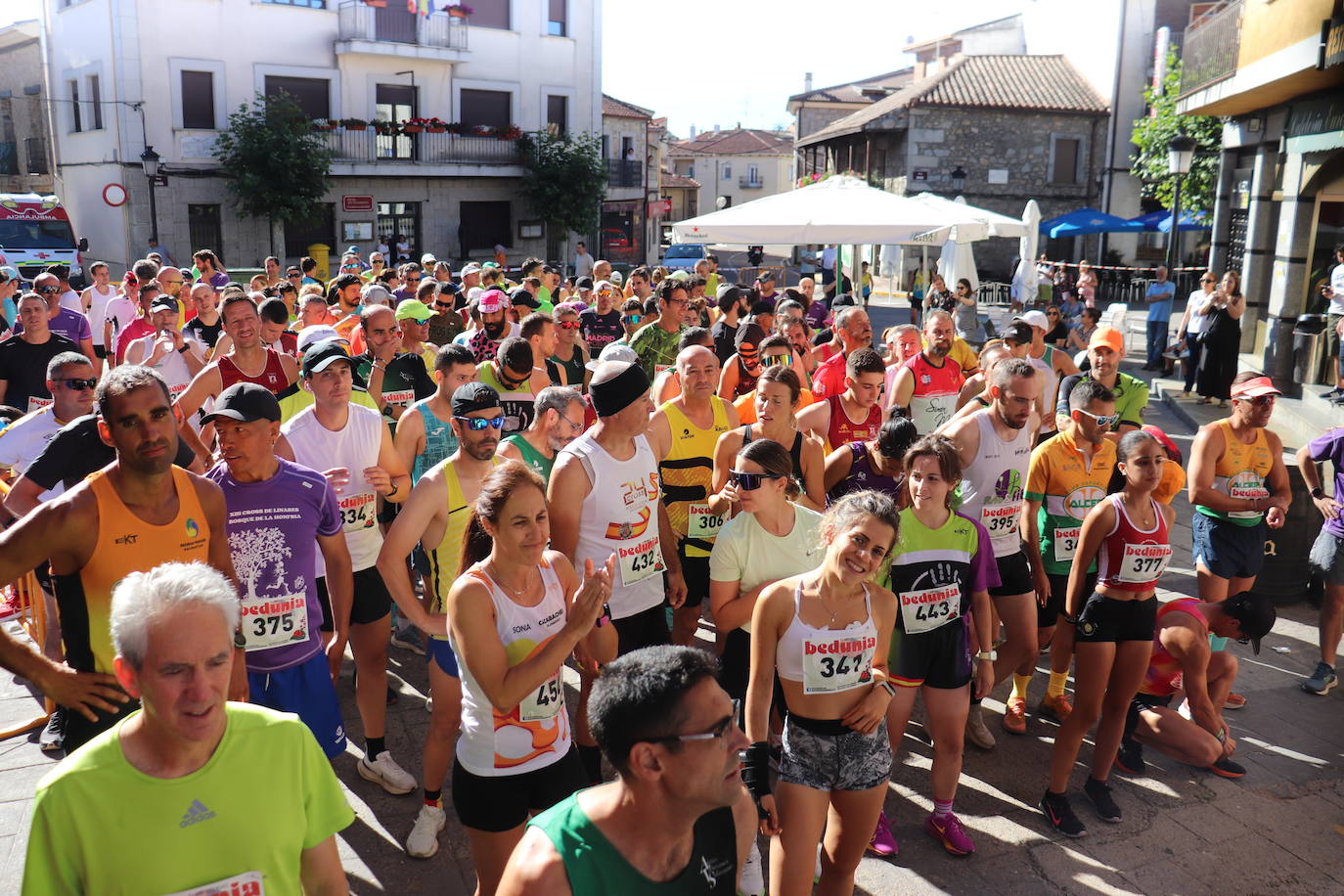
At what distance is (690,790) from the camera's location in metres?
2.16

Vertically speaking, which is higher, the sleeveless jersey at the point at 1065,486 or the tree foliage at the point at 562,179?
the tree foliage at the point at 562,179

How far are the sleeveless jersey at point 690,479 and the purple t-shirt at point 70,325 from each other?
639cm

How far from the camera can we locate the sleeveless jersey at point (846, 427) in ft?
19.9

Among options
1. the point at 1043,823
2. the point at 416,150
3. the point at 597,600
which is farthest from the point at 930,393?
the point at 416,150

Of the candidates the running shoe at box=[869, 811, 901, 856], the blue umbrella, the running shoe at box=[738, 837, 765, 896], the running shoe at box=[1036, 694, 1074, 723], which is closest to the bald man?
the running shoe at box=[869, 811, 901, 856]

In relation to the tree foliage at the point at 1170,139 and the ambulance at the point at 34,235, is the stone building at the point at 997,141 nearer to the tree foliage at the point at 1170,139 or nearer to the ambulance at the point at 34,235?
the tree foliage at the point at 1170,139

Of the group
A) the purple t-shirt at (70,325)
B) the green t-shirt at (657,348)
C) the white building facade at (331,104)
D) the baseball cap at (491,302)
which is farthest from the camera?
the white building facade at (331,104)

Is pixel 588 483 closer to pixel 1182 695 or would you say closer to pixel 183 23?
pixel 1182 695

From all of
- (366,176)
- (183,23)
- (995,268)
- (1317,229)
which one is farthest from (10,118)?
(1317,229)

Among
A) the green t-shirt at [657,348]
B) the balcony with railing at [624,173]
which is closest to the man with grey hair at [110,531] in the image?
the green t-shirt at [657,348]

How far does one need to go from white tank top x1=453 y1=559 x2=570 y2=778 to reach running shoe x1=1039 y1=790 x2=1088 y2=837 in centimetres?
240

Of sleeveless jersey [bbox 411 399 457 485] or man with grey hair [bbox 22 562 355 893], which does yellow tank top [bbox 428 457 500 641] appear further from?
man with grey hair [bbox 22 562 355 893]

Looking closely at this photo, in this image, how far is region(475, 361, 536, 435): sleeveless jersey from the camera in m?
5.83

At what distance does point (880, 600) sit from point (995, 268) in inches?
1380
